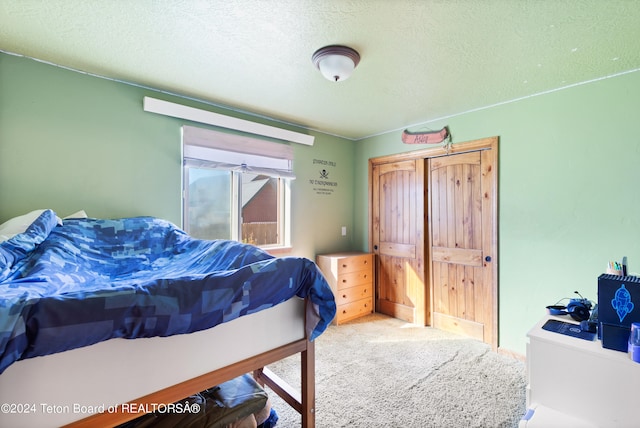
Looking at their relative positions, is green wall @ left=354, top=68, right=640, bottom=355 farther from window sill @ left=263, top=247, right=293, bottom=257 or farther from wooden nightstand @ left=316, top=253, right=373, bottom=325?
window sill @ left=263, top=247, right=293, bottom=257

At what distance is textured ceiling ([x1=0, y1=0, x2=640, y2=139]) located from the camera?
147cm

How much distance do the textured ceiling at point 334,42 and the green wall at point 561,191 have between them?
8.7 inches

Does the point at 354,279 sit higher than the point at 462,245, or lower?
lower

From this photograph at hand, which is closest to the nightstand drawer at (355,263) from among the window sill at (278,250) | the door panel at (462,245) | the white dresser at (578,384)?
the window sill at (278,250)

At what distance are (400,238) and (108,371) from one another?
316cm

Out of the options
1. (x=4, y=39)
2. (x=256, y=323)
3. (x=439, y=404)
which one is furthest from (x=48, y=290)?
(x=439, y=404)

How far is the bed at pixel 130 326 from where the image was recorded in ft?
2.64

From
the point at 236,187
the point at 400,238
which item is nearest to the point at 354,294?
the point at 400,238

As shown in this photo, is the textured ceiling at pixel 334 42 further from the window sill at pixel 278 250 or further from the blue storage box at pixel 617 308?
the window sill at pixel 278 250

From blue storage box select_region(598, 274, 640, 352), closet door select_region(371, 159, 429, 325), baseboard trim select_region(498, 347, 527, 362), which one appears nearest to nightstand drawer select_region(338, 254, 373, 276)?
closet door select_region(371, 159, 429, 325)

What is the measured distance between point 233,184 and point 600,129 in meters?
3.22

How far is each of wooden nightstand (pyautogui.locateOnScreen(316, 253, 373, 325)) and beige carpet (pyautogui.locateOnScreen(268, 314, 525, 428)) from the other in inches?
15.3

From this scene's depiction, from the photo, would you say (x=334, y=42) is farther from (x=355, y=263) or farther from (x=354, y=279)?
(x=354, y=279)

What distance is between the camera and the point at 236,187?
9.82ft
